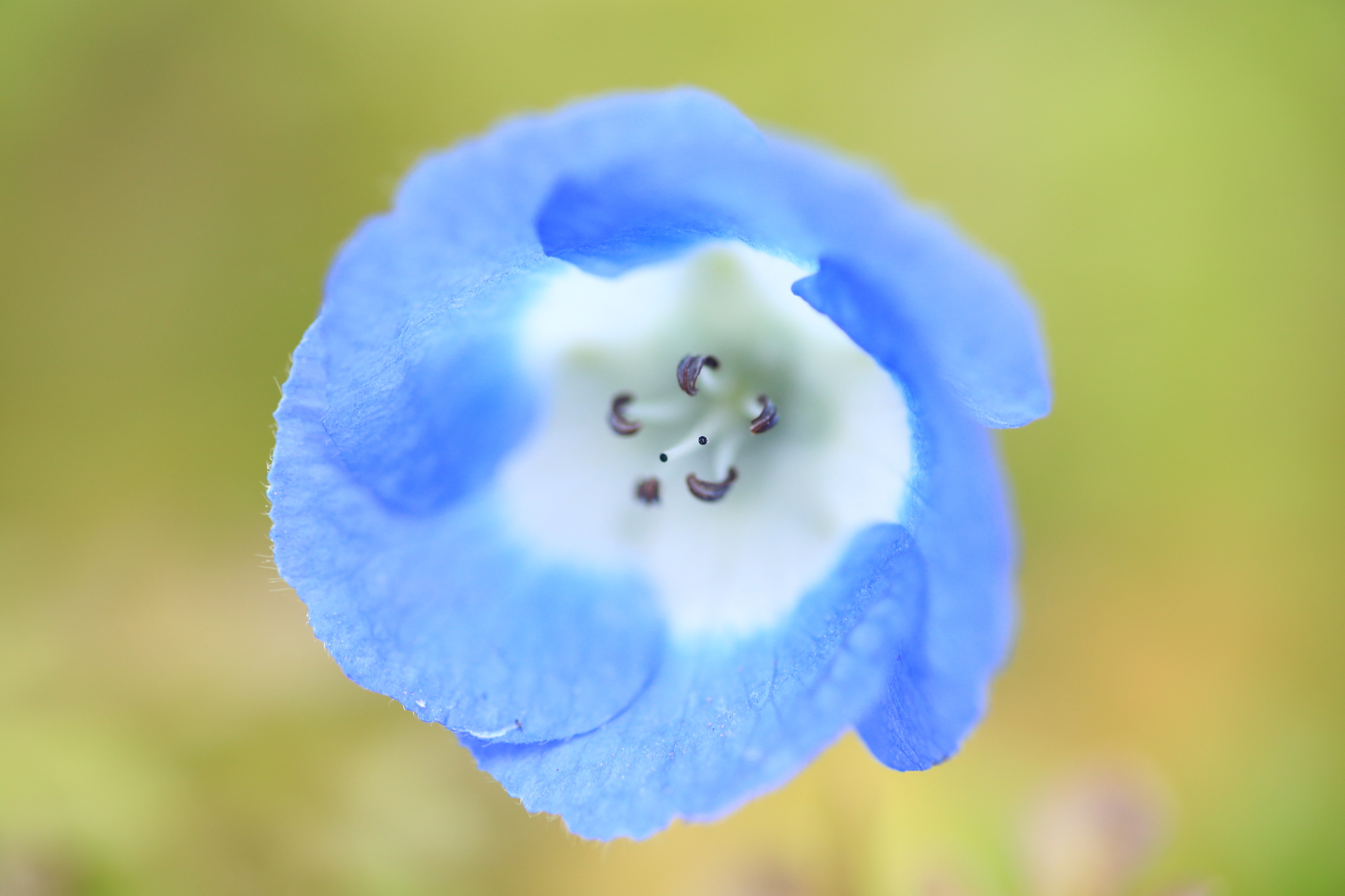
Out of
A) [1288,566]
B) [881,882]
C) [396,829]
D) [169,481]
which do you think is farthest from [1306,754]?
[169,481]

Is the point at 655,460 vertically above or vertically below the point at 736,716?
above

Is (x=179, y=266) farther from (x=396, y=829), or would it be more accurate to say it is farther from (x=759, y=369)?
(x=759, y=369)

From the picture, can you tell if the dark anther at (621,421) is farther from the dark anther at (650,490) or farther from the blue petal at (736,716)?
the blue petal at (736,716)

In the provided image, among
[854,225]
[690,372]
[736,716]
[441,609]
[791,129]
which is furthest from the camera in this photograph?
[791,129]

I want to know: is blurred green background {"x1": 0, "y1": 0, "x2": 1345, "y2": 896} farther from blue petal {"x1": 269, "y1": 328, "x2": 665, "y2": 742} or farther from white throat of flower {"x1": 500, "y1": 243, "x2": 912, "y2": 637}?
blue petal {"x1": 269, "y1": 328, "x2": 665, "y2": 742}

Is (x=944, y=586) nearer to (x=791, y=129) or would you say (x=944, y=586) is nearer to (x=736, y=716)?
(x=736, y=716)

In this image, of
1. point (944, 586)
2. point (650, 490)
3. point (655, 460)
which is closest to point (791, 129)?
point (655, 460)

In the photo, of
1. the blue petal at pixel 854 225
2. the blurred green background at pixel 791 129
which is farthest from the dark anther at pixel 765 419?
the blurred green background at pixel 791 129
